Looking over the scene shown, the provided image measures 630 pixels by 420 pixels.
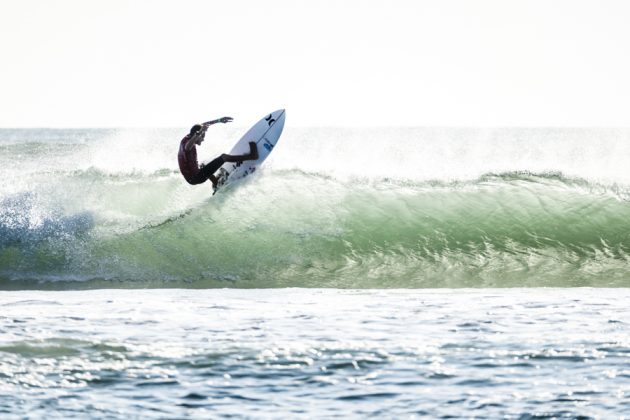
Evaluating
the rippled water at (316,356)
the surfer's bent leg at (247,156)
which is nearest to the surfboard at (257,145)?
the surfer's bent leg at (247,156)

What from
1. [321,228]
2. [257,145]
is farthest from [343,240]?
[257,145]

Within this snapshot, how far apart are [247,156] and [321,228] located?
1.76 m

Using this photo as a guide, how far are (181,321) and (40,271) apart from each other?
423 centimetres

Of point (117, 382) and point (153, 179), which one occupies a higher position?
point (153, 179)

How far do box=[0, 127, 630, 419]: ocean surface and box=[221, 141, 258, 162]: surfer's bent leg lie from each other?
0.48 m

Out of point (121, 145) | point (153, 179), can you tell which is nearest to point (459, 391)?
point (153, 179)

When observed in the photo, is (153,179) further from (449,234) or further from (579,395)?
(579,395)

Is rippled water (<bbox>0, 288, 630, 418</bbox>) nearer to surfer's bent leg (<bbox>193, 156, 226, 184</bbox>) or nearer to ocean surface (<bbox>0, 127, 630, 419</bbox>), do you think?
ocean surface (<bbox>0, 127, 630, 419</bbox>)

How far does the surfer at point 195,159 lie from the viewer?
13297mm

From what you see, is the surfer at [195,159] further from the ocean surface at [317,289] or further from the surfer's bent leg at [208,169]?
the ocean surface at [317,289]

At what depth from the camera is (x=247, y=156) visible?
14.6 metres

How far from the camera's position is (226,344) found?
27.2ft

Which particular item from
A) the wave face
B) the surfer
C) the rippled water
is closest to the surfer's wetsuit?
the surfer

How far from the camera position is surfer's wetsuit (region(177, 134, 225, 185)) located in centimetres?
1345
